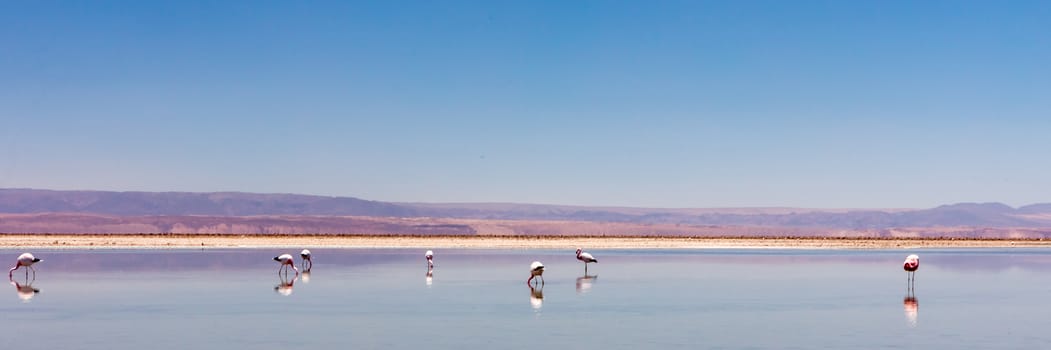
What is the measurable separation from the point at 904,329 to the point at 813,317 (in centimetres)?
229

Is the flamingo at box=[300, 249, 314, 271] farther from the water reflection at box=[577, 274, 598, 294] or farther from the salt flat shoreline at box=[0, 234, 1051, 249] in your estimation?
the salt flat shoreline at box=[0, 234, 1051, 249]

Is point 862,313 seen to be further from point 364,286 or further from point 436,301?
point 364,286

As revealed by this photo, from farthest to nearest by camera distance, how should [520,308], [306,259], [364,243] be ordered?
[364,243], [306,259], [520,308]

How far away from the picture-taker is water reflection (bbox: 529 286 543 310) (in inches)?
957

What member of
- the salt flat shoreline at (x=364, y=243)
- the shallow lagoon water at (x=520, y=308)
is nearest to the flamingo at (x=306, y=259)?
the shallow lagoon water at (x=520, y=308)

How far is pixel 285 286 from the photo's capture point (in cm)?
2998

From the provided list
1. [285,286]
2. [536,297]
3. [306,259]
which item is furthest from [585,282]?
[306,259]

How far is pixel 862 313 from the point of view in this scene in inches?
898

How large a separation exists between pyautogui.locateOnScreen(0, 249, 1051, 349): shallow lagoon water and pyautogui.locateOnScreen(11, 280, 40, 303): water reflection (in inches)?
2.9

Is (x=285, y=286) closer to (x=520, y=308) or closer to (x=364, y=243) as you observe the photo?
(x=520, y=308)

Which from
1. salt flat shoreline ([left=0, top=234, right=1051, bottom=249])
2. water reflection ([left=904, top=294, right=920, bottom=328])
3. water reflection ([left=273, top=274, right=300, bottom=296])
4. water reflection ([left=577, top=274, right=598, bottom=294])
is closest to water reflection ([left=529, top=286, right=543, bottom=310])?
water reflection ([left=577, top=274, right=598, bottom=294])

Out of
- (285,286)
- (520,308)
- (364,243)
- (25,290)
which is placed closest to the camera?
(520,308)

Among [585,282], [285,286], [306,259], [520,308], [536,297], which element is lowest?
[520,308]

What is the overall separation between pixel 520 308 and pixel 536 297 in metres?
2.94
